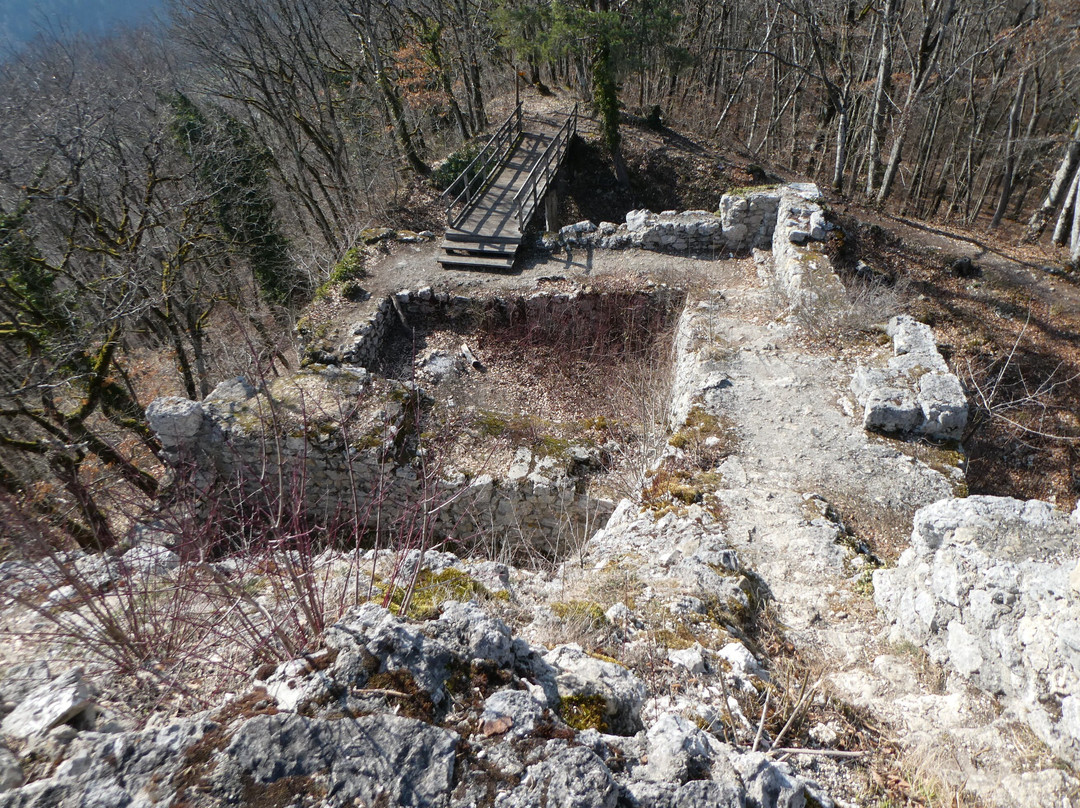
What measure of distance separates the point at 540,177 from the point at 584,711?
14163 millimetres

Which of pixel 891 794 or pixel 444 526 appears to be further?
pixel 444 526

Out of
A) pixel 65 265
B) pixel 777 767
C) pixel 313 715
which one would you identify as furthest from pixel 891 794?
pixel 65 265

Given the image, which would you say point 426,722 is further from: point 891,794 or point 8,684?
point 891,794

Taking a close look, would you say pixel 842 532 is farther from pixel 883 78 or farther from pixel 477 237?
pixel 883 78

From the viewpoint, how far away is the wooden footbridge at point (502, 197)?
41.3 ft

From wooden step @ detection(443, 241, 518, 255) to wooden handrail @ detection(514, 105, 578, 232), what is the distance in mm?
653

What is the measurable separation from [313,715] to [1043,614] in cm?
397

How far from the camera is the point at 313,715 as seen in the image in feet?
7.59

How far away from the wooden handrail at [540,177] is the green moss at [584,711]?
11182 mm

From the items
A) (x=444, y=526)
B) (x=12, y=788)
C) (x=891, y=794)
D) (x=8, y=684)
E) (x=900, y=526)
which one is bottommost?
(x=444, y=526)

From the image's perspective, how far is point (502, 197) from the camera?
1459 cm

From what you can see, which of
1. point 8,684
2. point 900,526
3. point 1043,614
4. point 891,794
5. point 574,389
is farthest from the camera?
point 574,389

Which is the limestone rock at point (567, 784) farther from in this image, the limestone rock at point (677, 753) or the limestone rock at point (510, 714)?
the limestone rock at point (677, 753)

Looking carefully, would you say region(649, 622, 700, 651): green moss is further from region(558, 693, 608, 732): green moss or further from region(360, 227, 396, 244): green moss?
region(360, 227, 396, 244): green moss
